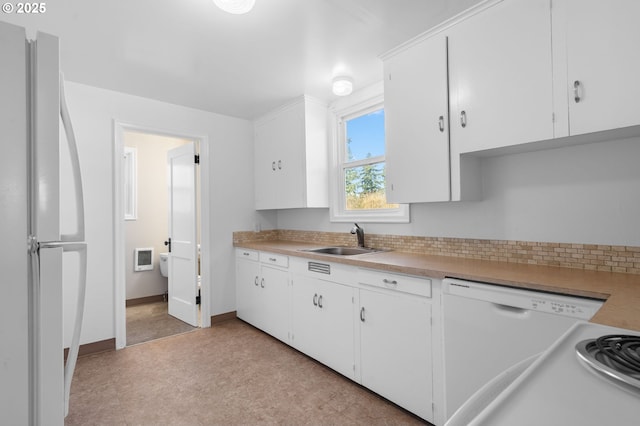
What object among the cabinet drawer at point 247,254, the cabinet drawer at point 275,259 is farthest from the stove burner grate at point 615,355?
the cabinet drawer at point 247,254

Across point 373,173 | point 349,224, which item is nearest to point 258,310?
point 349,224

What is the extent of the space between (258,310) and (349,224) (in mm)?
1319

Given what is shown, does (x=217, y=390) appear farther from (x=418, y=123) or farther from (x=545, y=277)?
(x=418, y=123)

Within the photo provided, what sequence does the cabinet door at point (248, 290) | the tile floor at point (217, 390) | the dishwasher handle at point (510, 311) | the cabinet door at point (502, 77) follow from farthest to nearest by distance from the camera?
1. the cabinet door at point (248, 290)
2. the tile floor at point (217, 390)
3. the cabinet door at point (502, 77)
4. the dishwasher handle at point (510, 311)

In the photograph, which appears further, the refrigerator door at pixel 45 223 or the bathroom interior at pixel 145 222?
the bathroom interior at pixel 145 222

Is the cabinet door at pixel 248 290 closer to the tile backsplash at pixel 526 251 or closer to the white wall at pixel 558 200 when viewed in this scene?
the tile backsplash at pixel 526 251

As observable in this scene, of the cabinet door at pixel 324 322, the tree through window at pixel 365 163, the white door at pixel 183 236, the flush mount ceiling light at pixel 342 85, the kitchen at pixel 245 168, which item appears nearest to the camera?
the kitchen at pixel 245 168

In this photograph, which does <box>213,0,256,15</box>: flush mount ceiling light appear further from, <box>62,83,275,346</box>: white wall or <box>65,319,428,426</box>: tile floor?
<box>65,319,428,426</box>: tile floor

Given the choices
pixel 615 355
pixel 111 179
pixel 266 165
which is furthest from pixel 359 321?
pixel 111 179

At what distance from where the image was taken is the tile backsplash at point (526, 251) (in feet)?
5.41

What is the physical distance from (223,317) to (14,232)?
10.3 ft

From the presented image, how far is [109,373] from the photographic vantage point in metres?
2.53

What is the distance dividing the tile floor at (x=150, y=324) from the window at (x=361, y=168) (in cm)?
214

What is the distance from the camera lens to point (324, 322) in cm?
250
